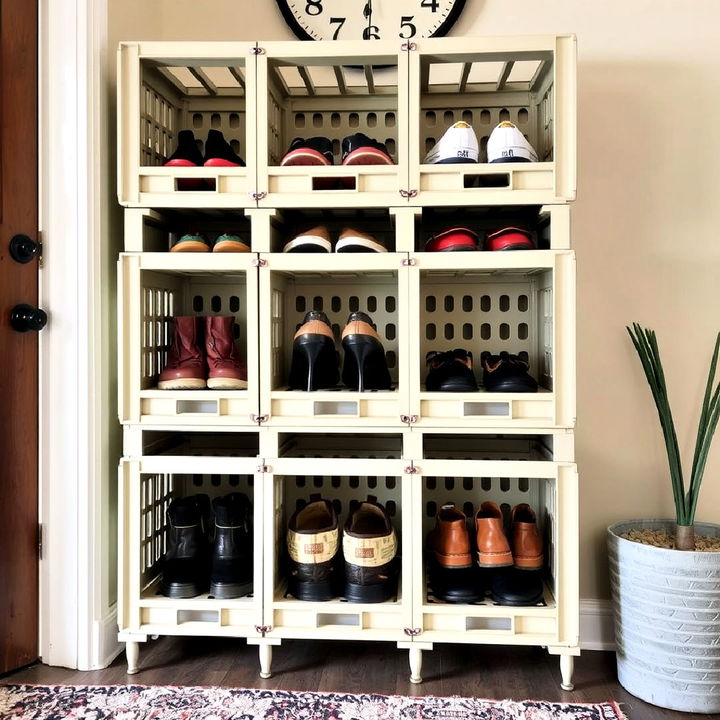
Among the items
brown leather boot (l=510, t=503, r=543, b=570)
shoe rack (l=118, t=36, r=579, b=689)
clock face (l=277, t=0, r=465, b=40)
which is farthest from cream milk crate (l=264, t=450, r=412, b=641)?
clock face (l=277, t=0, r=465, b=40)

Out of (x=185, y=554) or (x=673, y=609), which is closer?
(x=673, y=609)

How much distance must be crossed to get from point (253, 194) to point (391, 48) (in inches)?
20.3

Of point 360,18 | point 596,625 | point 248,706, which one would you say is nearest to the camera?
point 248,706

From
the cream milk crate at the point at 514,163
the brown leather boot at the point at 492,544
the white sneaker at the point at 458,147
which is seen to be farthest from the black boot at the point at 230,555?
the white sneaker at the point at 458,147

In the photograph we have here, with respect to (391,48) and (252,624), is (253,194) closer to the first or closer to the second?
(391,48)

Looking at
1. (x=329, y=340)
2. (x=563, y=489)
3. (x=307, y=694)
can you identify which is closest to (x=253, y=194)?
(x=329, y=340)

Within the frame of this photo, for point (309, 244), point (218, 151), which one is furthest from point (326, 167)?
point (218, 151)

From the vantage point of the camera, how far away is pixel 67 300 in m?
1.83

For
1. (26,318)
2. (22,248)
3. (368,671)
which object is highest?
(22,248)

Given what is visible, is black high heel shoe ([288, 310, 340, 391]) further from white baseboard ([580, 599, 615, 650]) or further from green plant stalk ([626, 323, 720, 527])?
white baseboard ([580, 599, 615, 650])

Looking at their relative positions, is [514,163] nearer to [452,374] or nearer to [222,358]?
[452,374]

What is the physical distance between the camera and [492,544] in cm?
185

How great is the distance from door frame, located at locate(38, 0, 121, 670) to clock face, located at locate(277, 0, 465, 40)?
61 centimetres

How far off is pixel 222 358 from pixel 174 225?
0.49 meters
